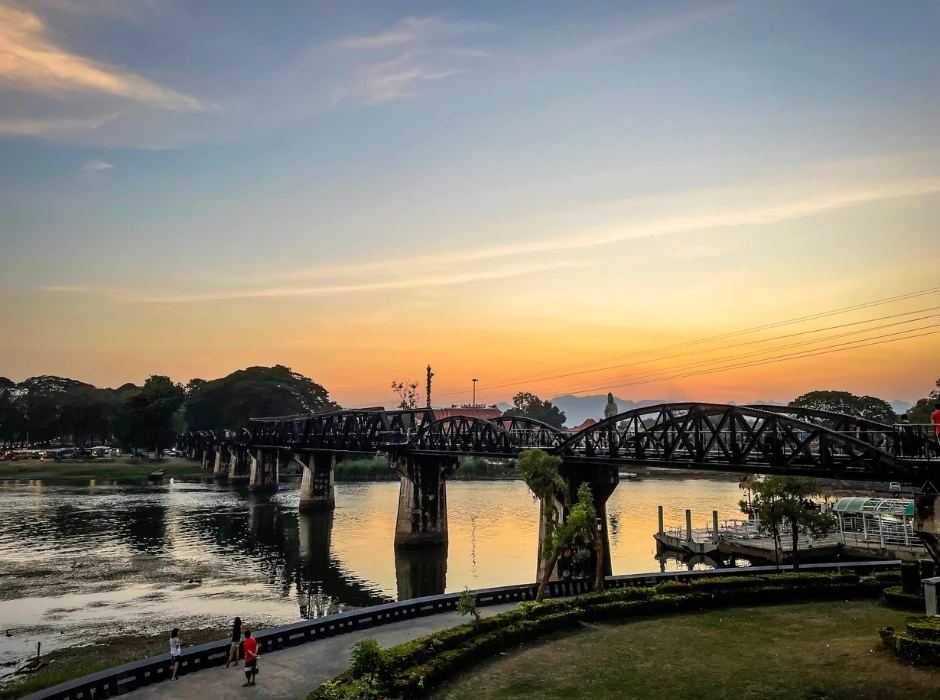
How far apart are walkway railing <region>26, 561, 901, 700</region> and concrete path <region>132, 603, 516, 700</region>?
1.49 feet

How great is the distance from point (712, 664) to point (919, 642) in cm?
774

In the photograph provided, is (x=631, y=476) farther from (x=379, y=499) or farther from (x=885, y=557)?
(x=885, y=557)

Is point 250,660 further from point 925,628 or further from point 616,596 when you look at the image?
point 925,628

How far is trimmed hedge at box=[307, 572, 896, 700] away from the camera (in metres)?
23.2

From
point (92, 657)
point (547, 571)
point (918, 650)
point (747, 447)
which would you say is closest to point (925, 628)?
point (918, 650)

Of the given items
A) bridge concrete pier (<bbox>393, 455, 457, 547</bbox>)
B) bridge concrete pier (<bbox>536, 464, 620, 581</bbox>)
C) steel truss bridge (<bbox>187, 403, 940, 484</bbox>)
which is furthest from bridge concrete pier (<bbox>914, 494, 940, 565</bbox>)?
→ bridge concrete pier (<bbox>393, 455, 457, 547</bbox>)

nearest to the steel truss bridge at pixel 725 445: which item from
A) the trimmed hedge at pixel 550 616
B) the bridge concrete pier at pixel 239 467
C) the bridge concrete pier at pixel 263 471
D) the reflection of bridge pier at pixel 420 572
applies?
the trimmed hedge at pixel 550 616

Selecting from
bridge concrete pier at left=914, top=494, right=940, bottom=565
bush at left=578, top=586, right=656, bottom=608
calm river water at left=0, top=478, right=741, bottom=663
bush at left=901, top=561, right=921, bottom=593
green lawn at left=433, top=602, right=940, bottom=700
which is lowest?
calm river water at left=0, top=478, right=741, bottom=663

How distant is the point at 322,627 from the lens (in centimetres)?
3111

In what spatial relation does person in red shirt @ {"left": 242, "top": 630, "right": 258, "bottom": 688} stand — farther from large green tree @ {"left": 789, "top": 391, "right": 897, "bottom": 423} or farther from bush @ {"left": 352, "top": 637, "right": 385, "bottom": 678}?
large green tree @ {"left": 789, "top": 391, "right": 897, "bottom": 423}

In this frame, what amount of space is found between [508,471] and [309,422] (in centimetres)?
7824

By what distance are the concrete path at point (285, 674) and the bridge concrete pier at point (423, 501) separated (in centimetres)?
5087

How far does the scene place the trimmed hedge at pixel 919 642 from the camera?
25828 mm

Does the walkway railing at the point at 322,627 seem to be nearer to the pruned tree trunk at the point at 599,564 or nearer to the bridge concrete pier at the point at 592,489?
the pruned tree trunk at the point at 599,564
